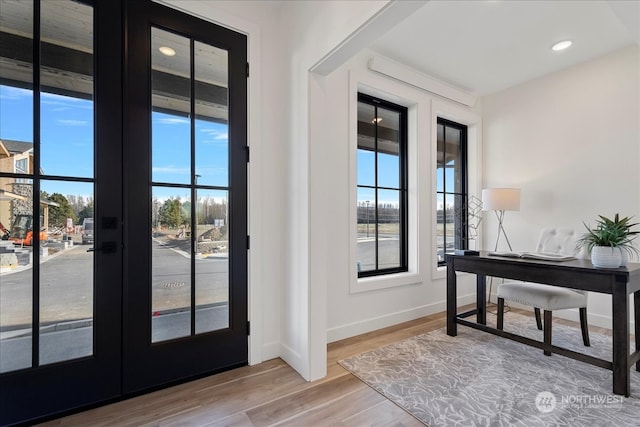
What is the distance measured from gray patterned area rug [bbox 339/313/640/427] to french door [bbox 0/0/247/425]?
124 cm

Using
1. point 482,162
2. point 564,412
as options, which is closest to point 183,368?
point 564,412

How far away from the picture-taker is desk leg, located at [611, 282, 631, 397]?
1925 millimetres

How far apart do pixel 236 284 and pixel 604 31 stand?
3.93 metres

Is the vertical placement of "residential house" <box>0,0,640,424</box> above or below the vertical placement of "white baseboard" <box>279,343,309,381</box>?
above

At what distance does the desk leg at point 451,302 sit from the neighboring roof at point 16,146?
3347 millimetres

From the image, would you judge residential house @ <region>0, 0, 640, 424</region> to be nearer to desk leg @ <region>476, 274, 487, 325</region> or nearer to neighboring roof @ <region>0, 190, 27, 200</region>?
neighboring roof @ <region>0, 190, 27, 200</region>

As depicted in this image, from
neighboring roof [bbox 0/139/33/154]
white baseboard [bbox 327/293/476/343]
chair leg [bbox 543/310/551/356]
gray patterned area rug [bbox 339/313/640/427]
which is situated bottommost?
gray patterned area rug [bbox 339/313/640/427]

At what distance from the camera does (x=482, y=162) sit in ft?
13.9

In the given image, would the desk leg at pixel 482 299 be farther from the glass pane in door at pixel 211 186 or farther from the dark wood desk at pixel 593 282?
the glass pane in door at pixel 211 186

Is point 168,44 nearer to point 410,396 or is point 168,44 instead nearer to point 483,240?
point 410,396

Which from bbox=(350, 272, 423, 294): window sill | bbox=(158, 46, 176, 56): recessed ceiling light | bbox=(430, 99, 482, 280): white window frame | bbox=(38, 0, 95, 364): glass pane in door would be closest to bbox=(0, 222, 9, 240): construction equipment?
bbox=(38, 0, 95, 364): glass pane in door

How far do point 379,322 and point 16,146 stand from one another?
122 inches

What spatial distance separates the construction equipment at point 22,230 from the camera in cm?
164

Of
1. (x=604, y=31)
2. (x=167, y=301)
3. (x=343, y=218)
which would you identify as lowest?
(x=167, y=301)
